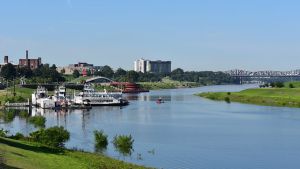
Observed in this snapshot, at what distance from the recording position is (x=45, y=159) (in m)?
31.1

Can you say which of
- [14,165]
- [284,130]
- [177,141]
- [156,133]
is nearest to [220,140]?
[177,141]

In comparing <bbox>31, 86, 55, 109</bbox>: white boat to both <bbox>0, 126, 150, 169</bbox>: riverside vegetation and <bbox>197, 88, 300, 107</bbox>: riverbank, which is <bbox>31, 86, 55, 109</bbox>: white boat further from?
<bbox>0, 126, 150, 169</bbox>: riverside vegetation

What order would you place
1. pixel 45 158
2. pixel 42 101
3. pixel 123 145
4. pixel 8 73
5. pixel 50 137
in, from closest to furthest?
1. pixel 45 158
2. pixel 50 137
3. pixel 123 145
4. pixel 42 101
5. pixel 8 73

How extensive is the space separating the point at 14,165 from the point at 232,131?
41.9m

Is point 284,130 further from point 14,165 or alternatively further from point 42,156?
point 14,165

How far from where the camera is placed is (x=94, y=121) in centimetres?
7850

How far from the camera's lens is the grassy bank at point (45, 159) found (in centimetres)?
2736

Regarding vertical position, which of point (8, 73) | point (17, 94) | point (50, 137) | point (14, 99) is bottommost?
point (50, 137)

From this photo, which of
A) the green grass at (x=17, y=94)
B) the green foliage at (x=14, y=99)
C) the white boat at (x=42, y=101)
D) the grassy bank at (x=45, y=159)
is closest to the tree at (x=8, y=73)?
the green grass at (x=17, y=94)

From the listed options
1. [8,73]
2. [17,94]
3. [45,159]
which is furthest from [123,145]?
[8,73]

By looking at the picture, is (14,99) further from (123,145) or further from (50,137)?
(50,137)

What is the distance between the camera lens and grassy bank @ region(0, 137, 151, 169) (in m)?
27.4

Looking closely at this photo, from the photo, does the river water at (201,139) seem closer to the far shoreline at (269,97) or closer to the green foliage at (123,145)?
the green foliage at (123,145)

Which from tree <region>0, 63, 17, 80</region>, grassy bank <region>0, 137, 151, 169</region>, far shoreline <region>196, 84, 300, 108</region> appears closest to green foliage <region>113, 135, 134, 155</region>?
grassy bank <region>0, 137, 151, 169</region>
